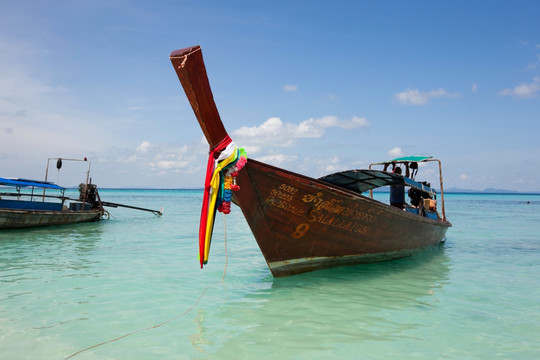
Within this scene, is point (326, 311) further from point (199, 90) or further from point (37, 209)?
point (37, 209)

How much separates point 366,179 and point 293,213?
12.1ft

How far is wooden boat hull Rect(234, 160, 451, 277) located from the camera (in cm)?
593

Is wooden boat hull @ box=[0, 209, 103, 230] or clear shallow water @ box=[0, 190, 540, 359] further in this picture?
wooden boat hull @ box=[0, 209, 103, 230]

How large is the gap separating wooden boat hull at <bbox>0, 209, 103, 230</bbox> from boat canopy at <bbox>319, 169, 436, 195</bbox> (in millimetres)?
12094

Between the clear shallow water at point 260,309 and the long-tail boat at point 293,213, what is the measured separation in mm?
441

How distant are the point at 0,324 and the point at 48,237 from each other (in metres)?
9.58

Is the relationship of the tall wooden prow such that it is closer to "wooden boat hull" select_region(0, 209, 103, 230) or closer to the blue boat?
the blue boat

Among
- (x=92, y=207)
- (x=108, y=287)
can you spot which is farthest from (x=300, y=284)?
(x=92, y=207)

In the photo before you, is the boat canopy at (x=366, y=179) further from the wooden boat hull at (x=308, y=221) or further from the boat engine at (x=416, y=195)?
the wooden boat hull at (x=308, y=221)

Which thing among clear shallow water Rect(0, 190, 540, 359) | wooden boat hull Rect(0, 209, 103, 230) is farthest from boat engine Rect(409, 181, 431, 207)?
wooden boat hull Rect(0, 209, 103, 230)

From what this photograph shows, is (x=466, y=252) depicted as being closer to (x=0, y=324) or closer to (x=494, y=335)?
(x=494, y=335)

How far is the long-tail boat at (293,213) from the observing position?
16.3 feet

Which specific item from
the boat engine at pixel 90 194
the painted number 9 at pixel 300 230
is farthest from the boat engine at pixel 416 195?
the boat engine at pixel 90 194

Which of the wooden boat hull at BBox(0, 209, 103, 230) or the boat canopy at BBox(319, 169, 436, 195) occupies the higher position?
the boat canopy at BBox(319, 169, 436, 195)
